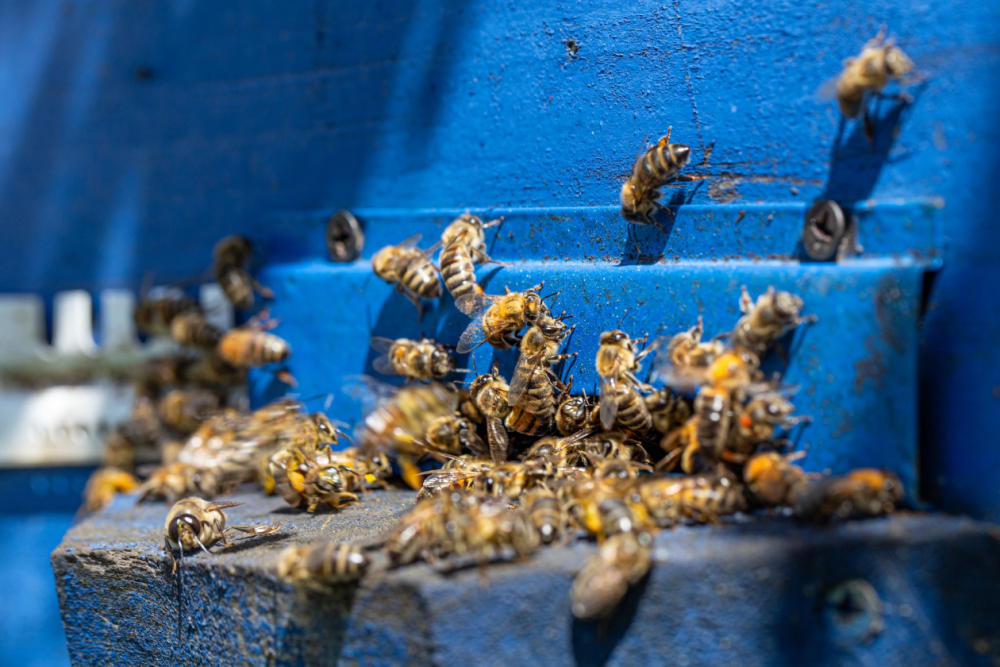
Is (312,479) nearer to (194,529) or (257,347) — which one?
(194,529)

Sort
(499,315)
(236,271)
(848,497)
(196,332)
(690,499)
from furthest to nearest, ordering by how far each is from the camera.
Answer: (196,332)
(236,271)
(499,315)
(690,499)
(848,497)

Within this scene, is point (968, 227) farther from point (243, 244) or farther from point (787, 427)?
point (243, 244)

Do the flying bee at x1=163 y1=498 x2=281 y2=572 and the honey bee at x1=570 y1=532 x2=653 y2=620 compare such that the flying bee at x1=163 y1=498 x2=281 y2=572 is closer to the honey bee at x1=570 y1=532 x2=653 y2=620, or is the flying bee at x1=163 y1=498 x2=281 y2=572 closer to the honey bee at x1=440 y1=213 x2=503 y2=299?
the honey bee at x1=440 y1=213 x2=503 y2=299

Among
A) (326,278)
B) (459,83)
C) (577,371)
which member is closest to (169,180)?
(326,278)

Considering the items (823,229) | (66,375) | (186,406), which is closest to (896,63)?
(823,229)

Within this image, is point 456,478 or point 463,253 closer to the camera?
point 456,478

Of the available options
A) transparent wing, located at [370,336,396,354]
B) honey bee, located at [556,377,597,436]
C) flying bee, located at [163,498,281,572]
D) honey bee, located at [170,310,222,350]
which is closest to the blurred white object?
honey bee, located at [170,310,222,350]

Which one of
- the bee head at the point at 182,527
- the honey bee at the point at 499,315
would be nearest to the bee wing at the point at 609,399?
the honey bee at the point at 499,315
